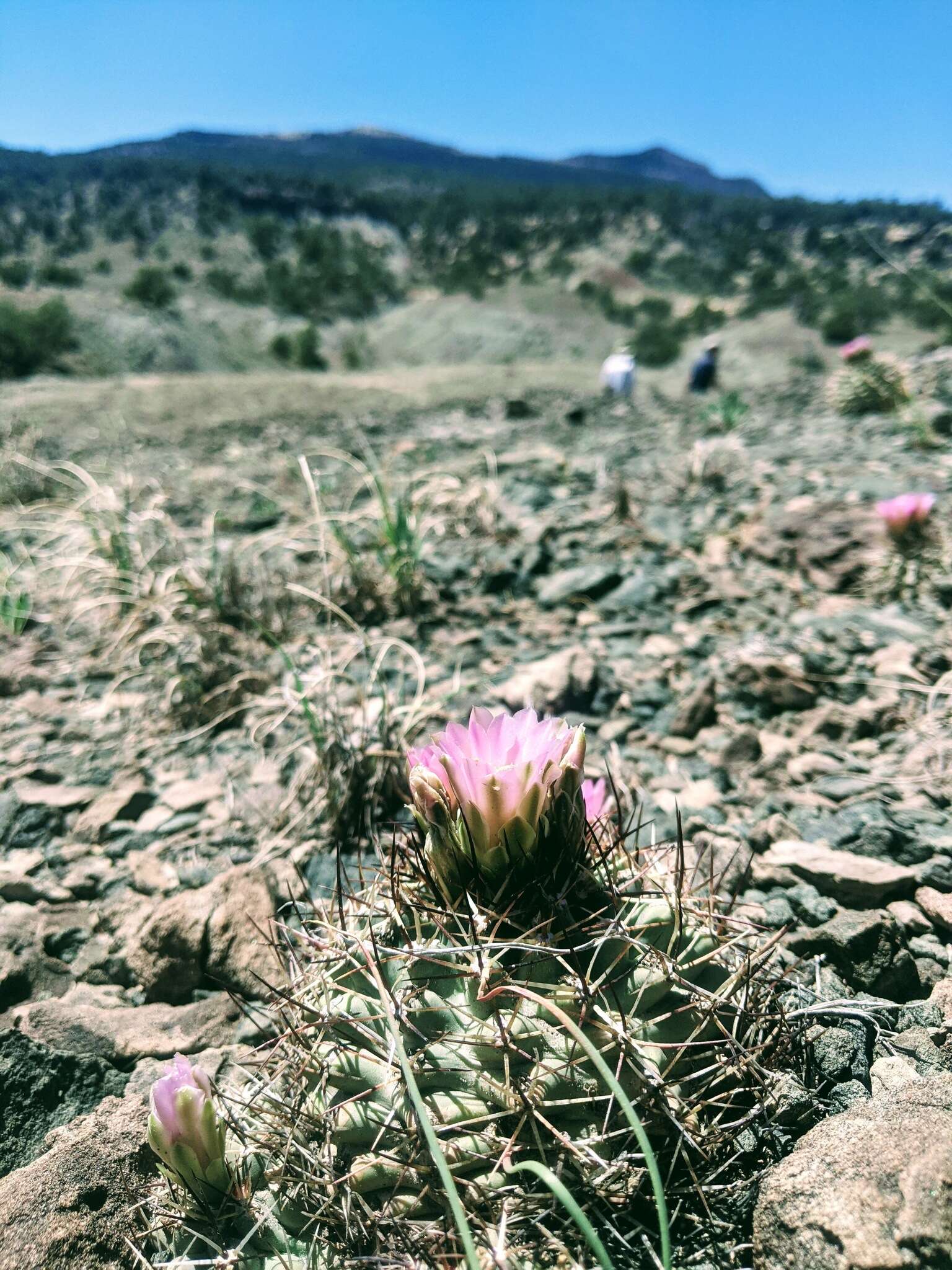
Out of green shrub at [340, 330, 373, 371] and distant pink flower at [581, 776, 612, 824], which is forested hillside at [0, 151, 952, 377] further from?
distant pink flower at [581, 776, 612, 824]

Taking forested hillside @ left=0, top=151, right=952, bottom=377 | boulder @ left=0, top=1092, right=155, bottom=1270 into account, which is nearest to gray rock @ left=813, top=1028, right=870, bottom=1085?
boulder @ left=0, top=1092, right=155, bottom=1270

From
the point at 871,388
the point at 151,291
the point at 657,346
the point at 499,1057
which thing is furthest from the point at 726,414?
the point at 151,291

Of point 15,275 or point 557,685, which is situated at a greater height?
point 15,275

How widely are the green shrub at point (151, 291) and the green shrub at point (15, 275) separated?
285 cm

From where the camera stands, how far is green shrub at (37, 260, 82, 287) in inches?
900

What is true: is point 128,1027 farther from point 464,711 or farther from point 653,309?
point 653,309

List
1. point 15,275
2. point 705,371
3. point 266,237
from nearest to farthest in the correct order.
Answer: point 705,371, point 15,275, point 266,237

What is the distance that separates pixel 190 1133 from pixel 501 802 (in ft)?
1.92

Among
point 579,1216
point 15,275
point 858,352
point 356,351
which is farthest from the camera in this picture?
point 15,275

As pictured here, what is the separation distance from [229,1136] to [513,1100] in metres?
0.46

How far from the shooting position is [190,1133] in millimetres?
1070

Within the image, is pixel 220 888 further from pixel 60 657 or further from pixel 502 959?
pixel 60 657

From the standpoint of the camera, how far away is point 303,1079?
112cm

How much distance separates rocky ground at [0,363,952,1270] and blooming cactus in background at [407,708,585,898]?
1.04ft
